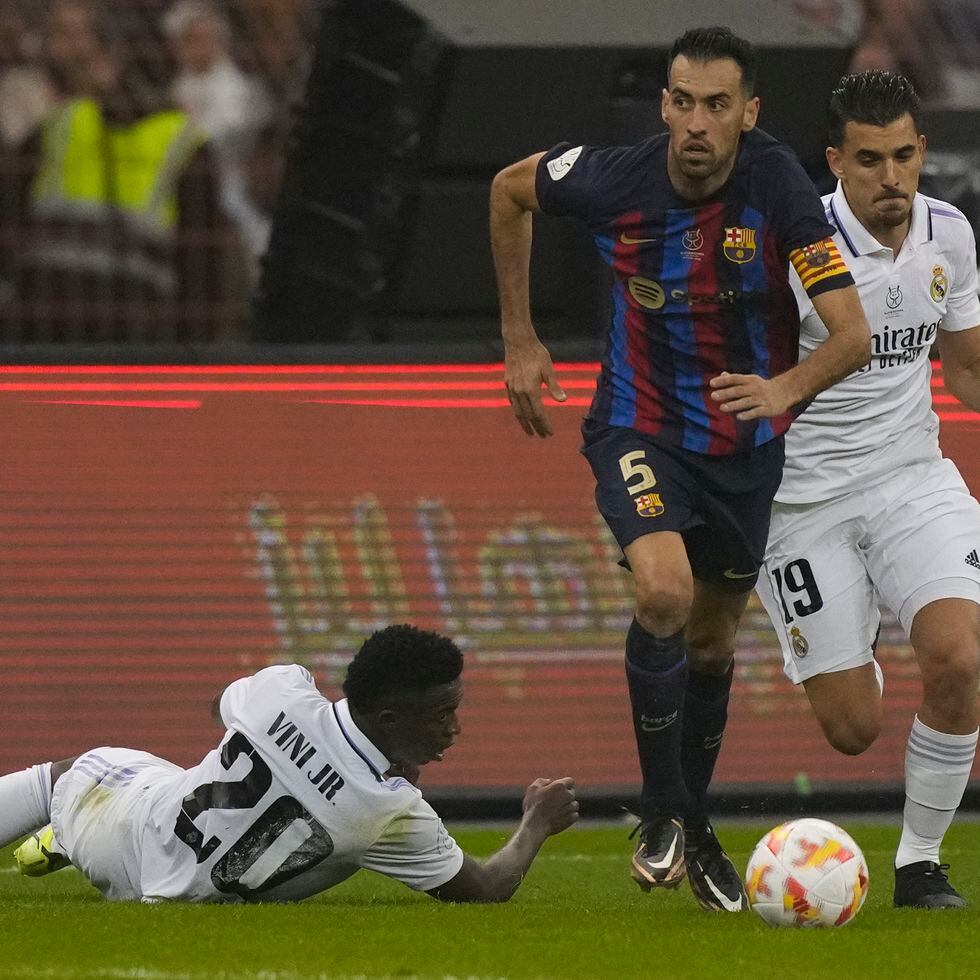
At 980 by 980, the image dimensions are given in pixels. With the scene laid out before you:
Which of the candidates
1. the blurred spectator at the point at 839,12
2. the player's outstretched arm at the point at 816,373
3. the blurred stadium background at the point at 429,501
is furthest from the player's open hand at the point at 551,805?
the blurred spectator at the point at 839,12

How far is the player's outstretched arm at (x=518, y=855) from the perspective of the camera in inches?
229

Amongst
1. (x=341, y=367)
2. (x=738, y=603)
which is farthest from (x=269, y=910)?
(x=341, y=367)

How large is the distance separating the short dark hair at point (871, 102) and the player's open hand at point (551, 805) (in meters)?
1.92

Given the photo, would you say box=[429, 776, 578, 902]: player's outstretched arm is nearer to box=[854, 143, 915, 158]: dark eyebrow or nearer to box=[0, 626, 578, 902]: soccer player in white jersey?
box=[0, 626, 578, 902]: soccer player in white jersey

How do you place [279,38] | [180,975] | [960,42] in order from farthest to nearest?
[279,38] → [960,42] → [180,975]

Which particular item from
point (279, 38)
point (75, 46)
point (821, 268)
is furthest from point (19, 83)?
point (821, 268)

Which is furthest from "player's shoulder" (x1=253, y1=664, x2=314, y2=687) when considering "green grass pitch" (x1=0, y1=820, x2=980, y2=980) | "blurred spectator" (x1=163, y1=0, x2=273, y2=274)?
"blurred spectator" (x1=163, y1=0, x2=273, y2=274)

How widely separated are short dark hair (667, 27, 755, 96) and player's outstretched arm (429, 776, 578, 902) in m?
1.92

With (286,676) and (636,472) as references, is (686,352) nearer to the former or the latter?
(636,472)

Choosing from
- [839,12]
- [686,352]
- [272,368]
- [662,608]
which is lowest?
[662,608]

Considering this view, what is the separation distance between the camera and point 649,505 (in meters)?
5.59

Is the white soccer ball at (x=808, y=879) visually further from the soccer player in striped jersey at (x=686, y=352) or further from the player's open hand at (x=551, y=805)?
the player's open hand at (x=551, y=805)

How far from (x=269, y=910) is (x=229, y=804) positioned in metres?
0.28

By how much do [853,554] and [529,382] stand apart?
1079 mm
